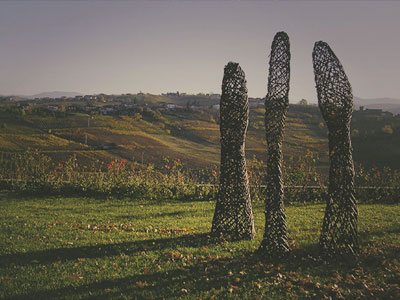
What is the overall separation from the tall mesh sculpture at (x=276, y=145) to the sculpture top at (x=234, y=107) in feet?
2.31

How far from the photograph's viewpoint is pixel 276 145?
5770mm

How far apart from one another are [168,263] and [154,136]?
1117 inches

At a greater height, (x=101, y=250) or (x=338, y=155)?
(x=338, y=155)

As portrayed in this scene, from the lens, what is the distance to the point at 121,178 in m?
11.9

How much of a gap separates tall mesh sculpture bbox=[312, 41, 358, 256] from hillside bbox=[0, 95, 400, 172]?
14.6m

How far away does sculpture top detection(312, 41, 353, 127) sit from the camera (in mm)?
5449

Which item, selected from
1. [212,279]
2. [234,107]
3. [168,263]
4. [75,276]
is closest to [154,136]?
[234,107]

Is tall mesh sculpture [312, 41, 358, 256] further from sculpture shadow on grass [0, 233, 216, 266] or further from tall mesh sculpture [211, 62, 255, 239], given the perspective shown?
sculpture shadow on grass [0, 233, 216, 266]

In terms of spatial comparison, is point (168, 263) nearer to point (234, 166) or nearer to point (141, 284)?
point (141, 284)

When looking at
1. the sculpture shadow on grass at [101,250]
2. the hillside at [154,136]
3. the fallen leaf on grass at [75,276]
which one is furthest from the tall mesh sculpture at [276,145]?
the hillside at [154,136]

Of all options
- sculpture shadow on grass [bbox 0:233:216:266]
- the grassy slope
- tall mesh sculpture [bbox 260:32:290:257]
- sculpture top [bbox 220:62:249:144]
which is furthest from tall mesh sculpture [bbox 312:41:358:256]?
the grassy slope

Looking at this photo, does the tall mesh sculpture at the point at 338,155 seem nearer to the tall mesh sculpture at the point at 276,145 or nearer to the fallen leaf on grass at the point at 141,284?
the tall mesh sculpture at the point at 276,145

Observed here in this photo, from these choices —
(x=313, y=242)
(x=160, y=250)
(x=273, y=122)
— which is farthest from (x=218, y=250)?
(x=273, y=122)

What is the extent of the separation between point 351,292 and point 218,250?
2.22 meters
